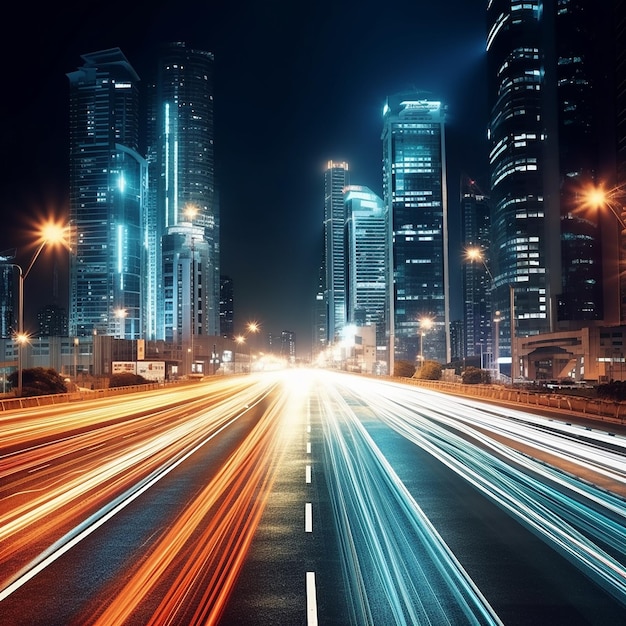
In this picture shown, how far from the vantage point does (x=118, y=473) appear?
1650cm

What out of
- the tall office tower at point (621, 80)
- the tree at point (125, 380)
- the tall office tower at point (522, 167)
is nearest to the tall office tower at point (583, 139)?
the tall office tower at point (621, 80)

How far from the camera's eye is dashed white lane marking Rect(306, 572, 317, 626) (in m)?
6.84

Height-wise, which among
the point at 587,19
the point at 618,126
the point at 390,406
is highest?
the point at 587,19

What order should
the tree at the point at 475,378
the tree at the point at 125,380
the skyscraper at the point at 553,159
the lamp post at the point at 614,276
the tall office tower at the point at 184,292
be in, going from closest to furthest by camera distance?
the tree at the point at 475,378, the tree at the point at 125,380, the lamp post at the point at 614,276, the skyscraper at the point at 553,159, the tall office tower at the point at 184,292

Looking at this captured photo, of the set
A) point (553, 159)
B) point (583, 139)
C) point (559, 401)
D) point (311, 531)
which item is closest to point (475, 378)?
point (559, 401)

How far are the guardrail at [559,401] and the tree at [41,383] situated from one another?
113 feet

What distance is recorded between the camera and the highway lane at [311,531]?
24.2ft

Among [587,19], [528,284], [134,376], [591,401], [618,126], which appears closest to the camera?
[591,401]

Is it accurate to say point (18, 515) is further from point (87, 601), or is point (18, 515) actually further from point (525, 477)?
point (525, 477)

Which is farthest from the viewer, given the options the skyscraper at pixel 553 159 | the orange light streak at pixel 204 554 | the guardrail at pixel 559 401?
the skyscraper at pixel 553 159

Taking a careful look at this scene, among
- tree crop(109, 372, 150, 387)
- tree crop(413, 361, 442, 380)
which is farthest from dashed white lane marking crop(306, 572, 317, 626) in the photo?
tree crop(413, 361, 442, 380)

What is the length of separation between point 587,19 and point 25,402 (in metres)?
167

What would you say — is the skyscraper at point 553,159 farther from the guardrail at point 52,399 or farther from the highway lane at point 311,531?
the highway lane at point 311,531

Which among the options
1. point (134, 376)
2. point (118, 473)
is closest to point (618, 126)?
point (134, 376)
